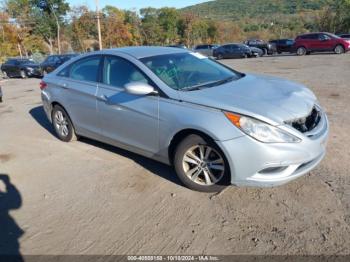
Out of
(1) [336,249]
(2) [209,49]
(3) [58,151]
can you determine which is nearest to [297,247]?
(1) [336,249]

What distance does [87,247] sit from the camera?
327cm

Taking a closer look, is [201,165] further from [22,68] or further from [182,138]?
[22,68]

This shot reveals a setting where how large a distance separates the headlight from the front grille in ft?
Result: 0.57

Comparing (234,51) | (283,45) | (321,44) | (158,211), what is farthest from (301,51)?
(158,211)

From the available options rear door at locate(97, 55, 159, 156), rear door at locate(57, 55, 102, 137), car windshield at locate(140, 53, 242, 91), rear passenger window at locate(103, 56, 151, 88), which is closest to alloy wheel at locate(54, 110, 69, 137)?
rear door at locate(57, 55, 102, 137)

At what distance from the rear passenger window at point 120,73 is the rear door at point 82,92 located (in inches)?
9.2

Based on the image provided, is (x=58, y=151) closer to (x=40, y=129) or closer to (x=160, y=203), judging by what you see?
(x=40, y=129)

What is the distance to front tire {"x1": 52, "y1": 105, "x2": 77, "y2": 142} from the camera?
6.10 meters

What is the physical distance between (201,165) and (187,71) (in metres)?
1.39

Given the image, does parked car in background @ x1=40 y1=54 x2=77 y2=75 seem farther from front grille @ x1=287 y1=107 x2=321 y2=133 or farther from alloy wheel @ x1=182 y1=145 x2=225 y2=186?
front grille @ x1=287 y1=107 x2=321 y2=133

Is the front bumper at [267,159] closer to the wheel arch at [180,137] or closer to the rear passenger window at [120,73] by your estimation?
the wheel arch at [180,137]

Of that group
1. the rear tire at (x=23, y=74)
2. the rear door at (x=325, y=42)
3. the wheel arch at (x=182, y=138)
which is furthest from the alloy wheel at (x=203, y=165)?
the rear door at (x=325, y=42)

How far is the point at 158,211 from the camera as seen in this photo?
3.80m

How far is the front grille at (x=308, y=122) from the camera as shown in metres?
3.71
